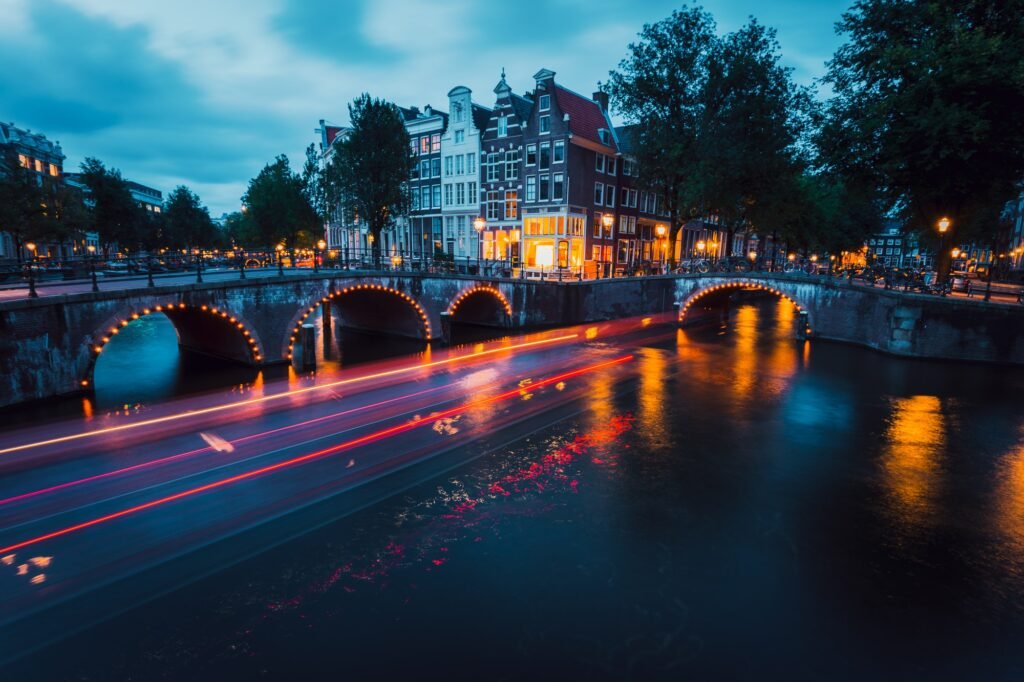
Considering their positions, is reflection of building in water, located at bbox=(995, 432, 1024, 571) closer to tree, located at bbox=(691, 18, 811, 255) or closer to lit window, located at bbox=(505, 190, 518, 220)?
tree, located at bbox=(691, 18, 811, 255)

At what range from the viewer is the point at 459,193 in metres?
53.0

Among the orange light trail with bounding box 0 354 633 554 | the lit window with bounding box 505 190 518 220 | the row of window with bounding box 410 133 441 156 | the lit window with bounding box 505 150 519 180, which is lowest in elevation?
the orange light trail with bounding box 0 354 633 554

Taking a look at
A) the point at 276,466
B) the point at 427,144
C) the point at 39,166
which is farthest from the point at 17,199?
the point at 39,166

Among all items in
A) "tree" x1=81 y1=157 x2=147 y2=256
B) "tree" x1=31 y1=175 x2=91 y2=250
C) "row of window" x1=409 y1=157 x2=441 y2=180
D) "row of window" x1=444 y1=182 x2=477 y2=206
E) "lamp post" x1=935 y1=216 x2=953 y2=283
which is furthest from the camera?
"row of window" x1=409 y1=157 x2=441 y2=180

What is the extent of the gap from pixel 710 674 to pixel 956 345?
92.5 feet

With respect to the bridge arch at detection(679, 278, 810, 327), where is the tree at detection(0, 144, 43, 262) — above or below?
above

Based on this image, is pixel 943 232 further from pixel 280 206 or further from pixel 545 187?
pixel 280 206

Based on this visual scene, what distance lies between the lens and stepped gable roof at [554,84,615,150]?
45.8 meters

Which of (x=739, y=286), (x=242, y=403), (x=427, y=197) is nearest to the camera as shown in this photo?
(x=242, y=403)

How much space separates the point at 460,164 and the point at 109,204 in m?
34.4

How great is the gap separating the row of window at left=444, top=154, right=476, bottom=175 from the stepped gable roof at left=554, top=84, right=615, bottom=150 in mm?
10377

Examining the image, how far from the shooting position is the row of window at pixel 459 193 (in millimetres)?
51812

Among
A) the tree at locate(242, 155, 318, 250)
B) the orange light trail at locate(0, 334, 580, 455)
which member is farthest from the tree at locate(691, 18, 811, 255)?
the tree at locate(242, 155, 318, 250)

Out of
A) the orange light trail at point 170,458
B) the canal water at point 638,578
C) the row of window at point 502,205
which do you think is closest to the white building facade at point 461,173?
the row of window at point 502,205
